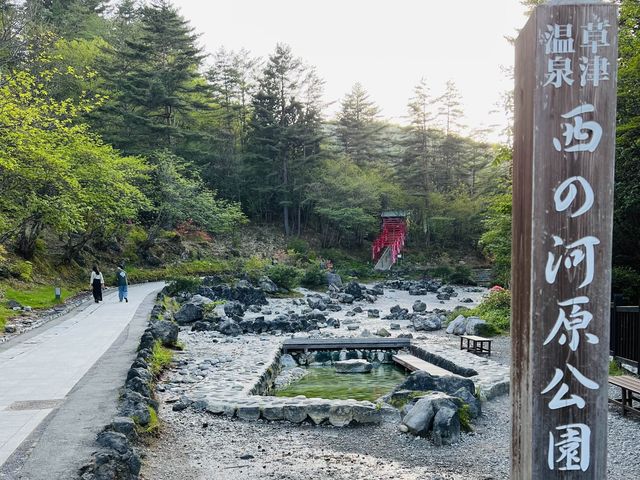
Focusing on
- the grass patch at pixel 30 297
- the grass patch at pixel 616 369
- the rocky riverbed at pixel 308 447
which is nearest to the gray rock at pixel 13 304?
the grass patch at pixel 30 297

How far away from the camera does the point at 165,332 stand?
38.8 feet

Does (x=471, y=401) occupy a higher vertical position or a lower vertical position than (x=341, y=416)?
higher

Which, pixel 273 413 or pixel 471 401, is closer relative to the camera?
pixel 273 413

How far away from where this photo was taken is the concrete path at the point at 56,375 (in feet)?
17.5

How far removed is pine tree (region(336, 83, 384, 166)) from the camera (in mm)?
43594

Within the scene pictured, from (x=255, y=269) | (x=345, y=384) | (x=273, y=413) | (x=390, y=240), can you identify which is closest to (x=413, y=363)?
(x=345, y=384)

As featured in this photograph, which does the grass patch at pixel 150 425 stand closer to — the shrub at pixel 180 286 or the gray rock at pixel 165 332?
the gray rock at pixel 165 332

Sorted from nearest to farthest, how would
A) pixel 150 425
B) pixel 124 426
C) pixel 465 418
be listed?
pixel 124 426
pixel 150 425
pixel 465 418

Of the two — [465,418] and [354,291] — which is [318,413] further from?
[354,291]

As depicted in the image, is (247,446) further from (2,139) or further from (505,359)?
(2,139)

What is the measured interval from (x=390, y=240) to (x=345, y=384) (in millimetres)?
28112

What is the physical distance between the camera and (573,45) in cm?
281

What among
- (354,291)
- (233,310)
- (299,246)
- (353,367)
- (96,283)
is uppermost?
(299,246)

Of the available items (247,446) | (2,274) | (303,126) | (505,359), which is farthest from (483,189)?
(247,446)
